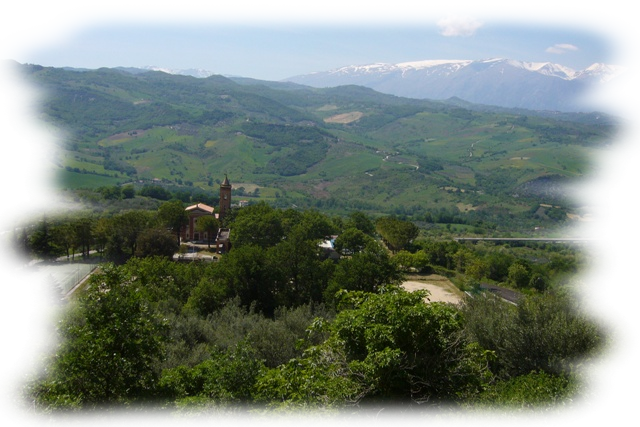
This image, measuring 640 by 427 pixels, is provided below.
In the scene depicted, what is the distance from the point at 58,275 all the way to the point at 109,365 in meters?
41.4

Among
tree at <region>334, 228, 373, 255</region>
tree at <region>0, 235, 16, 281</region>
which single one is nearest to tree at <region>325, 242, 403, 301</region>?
tree at <region>334, 228, 373, 255</region>

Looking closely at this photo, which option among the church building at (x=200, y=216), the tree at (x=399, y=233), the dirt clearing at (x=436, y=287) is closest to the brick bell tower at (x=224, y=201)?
the church building at (x=200, y=216)

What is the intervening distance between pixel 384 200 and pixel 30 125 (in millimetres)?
151537

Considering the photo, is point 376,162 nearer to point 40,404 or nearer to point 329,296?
point 329,296

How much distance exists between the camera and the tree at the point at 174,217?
52375mm

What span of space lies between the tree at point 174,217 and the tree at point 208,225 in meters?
→ 2.03

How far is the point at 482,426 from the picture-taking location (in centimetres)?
777

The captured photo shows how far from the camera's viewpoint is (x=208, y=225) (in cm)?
5262

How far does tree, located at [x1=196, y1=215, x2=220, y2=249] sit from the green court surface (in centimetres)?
1165

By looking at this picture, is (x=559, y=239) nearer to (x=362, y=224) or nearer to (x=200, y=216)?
(x=362, y=224)

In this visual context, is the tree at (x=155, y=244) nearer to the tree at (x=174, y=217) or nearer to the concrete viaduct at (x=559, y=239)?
the tree at (x=174, y=217)

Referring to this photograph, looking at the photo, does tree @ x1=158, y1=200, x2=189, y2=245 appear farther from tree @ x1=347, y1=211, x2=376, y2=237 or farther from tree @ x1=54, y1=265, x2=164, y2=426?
tree @ x1=54, y1=265, x2=164, y2=426

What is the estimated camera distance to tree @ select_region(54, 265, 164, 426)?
8656 millimetres

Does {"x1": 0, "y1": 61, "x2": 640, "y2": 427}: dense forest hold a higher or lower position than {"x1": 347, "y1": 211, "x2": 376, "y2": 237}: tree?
higher
